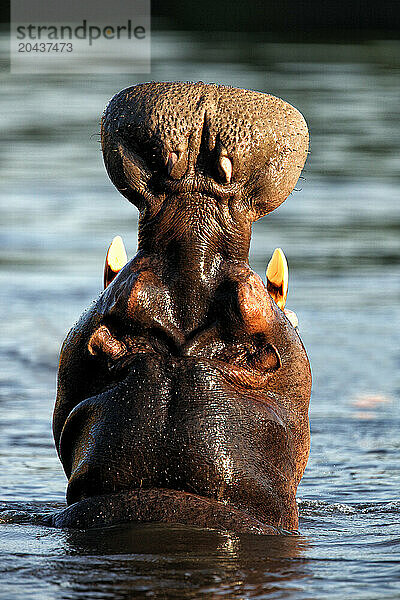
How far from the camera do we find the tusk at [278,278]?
14.4ft

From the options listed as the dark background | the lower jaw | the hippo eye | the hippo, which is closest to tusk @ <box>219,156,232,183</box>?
the hippo

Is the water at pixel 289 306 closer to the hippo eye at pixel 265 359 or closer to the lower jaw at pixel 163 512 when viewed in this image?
the lower jaw at pixel 163 512

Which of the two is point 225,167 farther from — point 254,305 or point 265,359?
A: point 265,359

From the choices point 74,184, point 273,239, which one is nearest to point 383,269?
point 273,239

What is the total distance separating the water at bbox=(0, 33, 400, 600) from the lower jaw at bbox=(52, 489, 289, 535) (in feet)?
0.22

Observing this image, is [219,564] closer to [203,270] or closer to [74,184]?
[203,270]

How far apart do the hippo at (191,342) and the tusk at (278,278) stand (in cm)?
2

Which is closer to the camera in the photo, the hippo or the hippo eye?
the hippo

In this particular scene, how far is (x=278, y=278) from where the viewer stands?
14.5ft

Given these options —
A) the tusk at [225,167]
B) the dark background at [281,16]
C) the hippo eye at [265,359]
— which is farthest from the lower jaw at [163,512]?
the dark background at [281,16]

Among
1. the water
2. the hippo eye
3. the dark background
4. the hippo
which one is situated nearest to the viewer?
the water

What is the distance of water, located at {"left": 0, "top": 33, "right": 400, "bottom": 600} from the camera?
352 cm

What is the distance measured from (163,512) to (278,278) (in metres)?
0.98

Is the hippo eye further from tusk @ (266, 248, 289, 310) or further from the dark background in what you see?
the dark background
